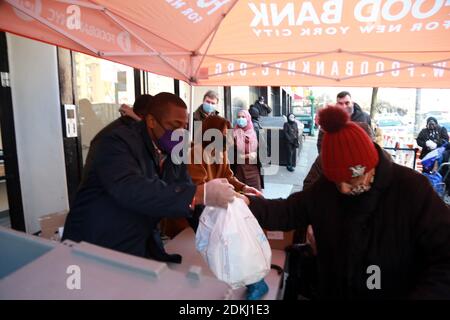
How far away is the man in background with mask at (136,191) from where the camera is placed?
1.29 m

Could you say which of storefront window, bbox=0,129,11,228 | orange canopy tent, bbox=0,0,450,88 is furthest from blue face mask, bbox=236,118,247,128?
storefront window, bbox=0,129,11,228

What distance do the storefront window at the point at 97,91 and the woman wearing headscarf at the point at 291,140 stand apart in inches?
196

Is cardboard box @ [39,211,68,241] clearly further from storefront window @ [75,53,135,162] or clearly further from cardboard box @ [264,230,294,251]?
storefront window @ [75,53,135,162]

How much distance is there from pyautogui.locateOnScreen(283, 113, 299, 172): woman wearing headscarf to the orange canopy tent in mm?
5265

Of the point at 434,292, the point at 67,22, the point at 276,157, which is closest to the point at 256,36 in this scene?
the point at 67,22

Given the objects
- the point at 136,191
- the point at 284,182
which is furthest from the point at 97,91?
the point at 284,182

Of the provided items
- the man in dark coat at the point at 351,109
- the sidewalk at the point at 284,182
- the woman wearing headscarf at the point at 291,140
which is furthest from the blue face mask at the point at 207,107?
the woman wearing headscarf at the point at 291,140

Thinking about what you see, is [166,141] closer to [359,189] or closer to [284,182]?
[359,189]

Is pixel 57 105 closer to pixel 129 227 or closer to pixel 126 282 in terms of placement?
pixel 129 227

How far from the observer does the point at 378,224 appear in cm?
133

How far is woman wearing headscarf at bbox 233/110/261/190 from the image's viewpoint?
4.38 metres

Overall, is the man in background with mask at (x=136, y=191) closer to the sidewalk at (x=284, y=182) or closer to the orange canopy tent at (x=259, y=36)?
the orange canopy tent at (x=259, y=36)

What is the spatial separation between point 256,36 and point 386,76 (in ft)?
4.92

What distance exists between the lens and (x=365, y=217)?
1.34 m
